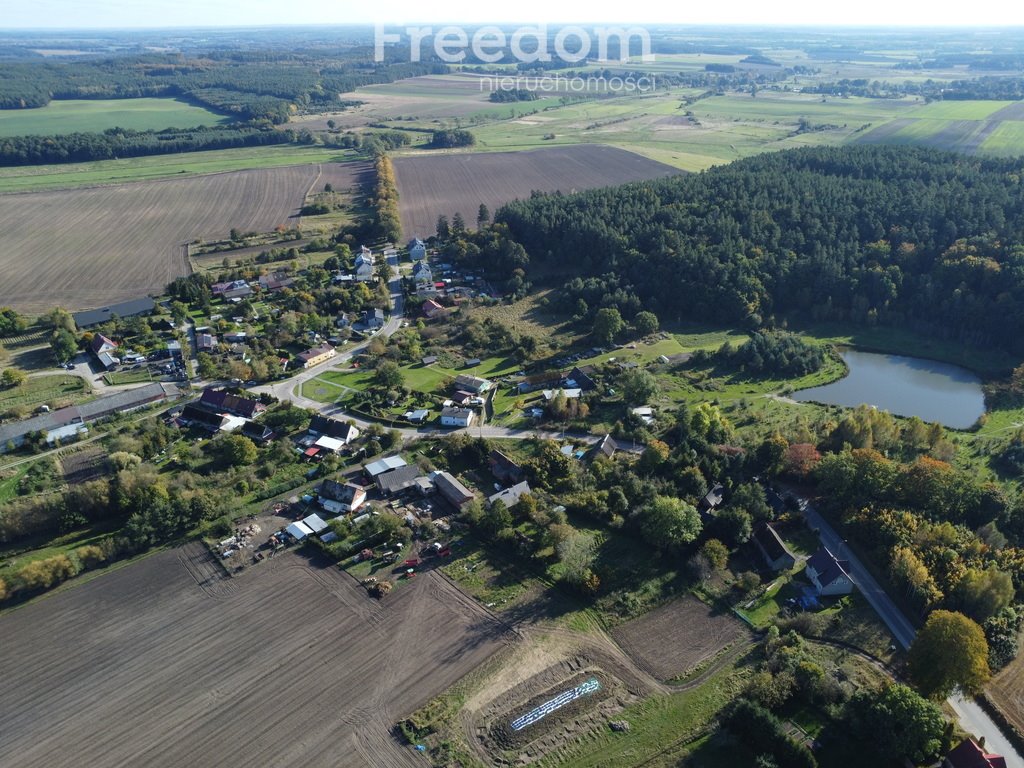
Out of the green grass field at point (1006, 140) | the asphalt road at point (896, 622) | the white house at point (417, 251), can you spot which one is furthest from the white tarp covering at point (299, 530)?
the green grass field at point (1006, 140)

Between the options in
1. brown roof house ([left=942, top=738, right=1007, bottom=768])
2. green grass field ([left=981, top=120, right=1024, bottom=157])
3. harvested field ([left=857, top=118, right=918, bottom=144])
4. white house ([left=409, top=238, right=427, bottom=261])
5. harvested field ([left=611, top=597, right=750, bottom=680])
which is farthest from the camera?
harvested field ([left=857, top=118, right=918, bottom=144])

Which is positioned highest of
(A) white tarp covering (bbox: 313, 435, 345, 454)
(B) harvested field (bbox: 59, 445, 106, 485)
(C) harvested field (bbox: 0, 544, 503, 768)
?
(A) white tarp covering (bbox: 313, 435, 345, 454)

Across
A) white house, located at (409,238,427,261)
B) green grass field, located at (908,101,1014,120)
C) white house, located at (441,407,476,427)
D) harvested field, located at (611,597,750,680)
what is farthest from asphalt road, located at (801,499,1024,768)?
green grass field, located at (908,101,1014,120)

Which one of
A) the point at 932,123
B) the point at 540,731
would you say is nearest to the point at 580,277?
the point at 540,731

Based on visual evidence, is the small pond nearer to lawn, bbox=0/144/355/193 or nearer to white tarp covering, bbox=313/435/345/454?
white tarp covering, bbox=313/435/345/454

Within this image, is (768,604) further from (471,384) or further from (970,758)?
(471,384)

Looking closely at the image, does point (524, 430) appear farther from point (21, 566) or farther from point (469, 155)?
point (469, 155)
